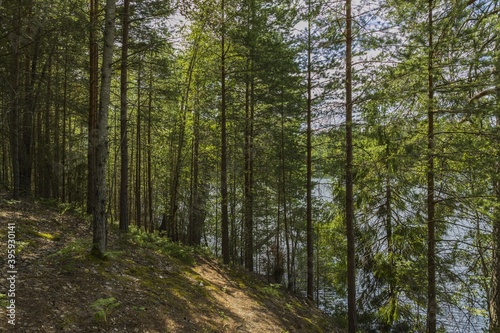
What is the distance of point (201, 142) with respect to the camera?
1340cm

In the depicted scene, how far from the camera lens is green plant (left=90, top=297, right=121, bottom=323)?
4327 mm

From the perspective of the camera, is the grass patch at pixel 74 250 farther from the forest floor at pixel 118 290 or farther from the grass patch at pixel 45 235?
the grass patch at pixel 45 235

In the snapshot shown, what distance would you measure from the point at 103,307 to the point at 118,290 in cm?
88

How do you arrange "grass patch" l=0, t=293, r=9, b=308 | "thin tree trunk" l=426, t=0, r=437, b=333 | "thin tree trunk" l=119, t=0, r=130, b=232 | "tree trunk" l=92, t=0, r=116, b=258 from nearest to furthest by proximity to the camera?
"grass patch" l=0, t=293, r=9, b=308
"tree trunk" l=92, t=0, r=116, b=258
"thin tree trunk" l=426, t=0, r=437, b=333
"thin tree trunk" l=119, t=0, r=130, b=232

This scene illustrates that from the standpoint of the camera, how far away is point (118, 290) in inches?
216

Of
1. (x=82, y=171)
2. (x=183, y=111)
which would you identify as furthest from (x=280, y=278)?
(x=82, y=171)

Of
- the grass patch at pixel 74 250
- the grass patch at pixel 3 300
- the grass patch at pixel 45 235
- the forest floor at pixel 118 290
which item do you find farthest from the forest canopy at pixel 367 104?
the grass patch at pixel 3 300

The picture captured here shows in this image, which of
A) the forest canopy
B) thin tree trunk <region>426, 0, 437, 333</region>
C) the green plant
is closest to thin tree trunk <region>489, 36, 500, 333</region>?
the forest canopy

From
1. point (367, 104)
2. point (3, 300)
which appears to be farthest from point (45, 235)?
point (367, 104)

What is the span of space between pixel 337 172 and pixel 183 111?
7279 millimetres

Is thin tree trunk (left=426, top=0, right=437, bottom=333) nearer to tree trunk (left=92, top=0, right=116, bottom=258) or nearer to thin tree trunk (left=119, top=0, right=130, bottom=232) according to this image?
tree trunk (left=92, top=0, right=116, bottom=258)

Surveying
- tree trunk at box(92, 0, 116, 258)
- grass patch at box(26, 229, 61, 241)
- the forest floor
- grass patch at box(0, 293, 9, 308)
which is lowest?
the forest floor

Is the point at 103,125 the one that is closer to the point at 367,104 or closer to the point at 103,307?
the point at 103,307

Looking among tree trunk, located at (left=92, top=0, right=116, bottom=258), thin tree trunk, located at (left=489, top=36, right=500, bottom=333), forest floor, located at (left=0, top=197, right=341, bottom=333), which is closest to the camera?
forest floor, located at (left=0, top=197, right=341, bottom=333)
